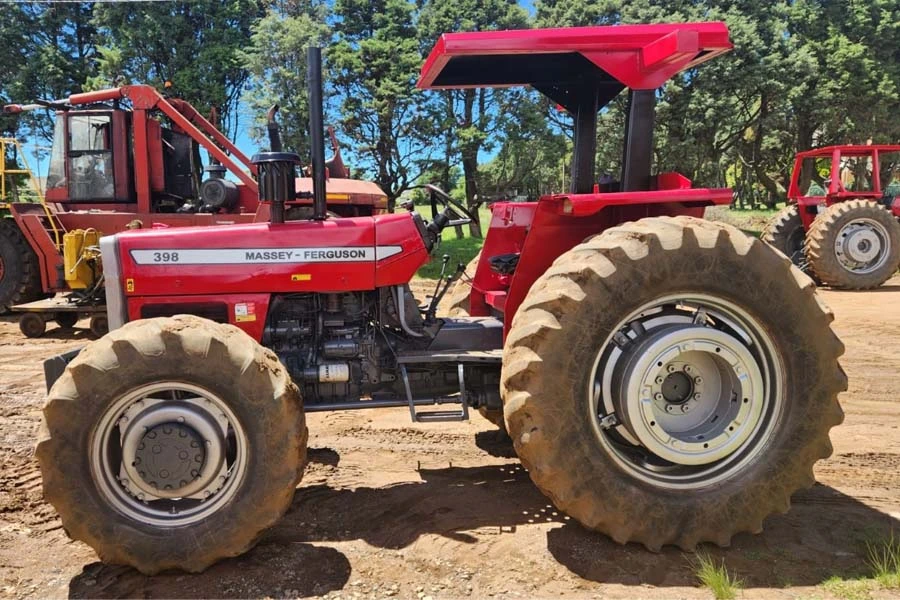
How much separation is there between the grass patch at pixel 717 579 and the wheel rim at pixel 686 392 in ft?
1.21

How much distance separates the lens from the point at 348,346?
145 inches

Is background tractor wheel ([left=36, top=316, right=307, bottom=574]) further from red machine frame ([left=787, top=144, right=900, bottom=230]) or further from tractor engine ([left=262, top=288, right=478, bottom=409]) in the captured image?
red machine frame ([left=787, top=144, right=900, bottom=230])

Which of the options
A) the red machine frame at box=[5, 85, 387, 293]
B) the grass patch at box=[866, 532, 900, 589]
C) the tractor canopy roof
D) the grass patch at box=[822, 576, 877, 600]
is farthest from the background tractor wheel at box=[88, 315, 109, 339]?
the grass patch at box=[866, 532, 900, 589]

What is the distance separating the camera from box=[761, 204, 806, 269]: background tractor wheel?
12.9 metres

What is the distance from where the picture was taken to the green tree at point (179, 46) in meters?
19.7

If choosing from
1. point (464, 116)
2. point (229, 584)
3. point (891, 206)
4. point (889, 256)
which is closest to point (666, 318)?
point (229, 584)

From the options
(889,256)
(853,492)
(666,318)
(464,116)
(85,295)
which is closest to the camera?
(666,318)

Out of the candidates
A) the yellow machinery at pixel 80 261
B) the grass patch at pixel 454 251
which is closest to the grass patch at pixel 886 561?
the yellow machinery at pixel 80 261

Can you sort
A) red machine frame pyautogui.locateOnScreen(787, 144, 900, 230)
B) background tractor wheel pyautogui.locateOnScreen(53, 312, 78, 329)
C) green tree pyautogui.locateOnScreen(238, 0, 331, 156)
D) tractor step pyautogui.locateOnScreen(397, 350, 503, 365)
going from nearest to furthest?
tractor step pyautogui.locateOnScreen(397, 350, 503, 365), background tractor wheel pyautogui.locateOnScreen(53, 312, 78, 329), red machine frame pyautogui.locateOnScreen(787, 144, 900, 230), green tree pyautogui.locateOnScreen(238, 0, 331, 156)

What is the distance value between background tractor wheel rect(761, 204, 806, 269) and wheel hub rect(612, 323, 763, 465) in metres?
11.1

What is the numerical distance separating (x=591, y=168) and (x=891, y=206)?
11980mm

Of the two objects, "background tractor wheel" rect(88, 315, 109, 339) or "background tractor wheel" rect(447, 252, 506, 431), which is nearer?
"background tractor wheel" rect(447, 252, 506, 431)

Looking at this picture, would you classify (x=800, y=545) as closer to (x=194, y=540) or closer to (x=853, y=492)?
(x=853, y=492)

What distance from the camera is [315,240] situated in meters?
3.52
